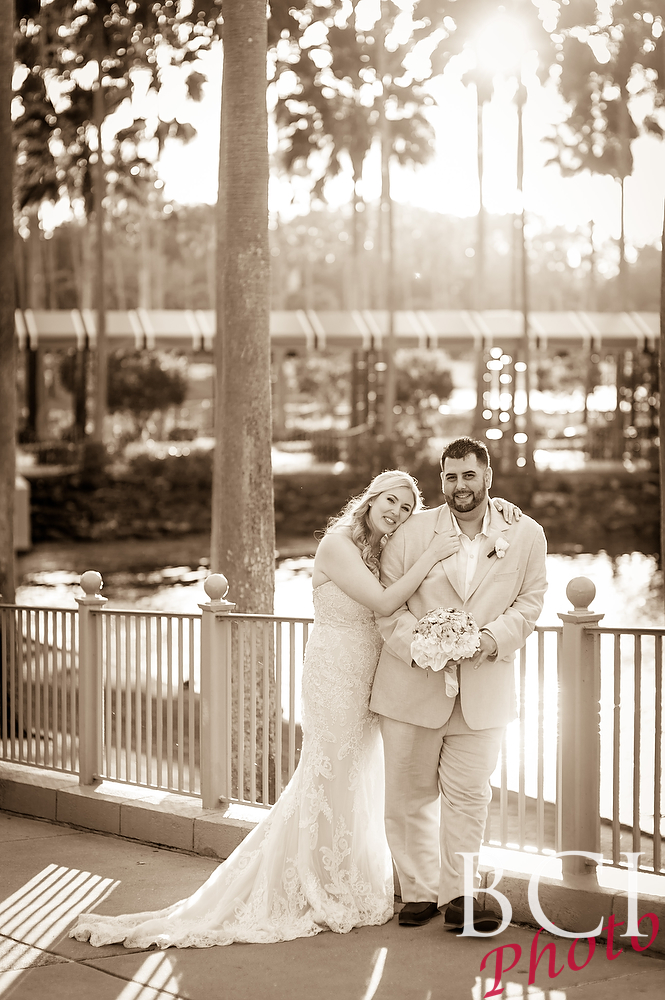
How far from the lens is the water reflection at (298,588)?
24156 mm

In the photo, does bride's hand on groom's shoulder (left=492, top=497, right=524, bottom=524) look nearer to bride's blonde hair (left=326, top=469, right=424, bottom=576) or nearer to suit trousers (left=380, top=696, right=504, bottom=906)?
bride's blonde hair (left=326, top=469, right=424, bottom=576)

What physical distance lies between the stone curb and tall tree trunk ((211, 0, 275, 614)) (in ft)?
7.19

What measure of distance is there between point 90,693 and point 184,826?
3.61 feet

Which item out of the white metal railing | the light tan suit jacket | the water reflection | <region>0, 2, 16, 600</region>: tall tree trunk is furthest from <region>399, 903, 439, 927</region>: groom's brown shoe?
the water reflection

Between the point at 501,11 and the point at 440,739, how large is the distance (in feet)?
22.6

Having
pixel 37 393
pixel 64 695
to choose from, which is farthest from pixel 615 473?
pixel 64 695

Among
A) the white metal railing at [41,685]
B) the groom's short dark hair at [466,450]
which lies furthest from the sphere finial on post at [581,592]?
the white metal railing at [41,685]

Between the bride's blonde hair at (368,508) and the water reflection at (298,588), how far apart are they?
1782 cm

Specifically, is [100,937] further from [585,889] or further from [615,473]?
[615,473]

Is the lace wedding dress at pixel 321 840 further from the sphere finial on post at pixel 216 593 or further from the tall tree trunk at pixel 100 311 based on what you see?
the tall tree trunk at pixel 100 311

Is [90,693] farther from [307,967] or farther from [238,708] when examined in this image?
[307,967]

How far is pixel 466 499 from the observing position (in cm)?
434

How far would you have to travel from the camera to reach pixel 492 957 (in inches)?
164

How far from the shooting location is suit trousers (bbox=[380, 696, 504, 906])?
4.38 metres
